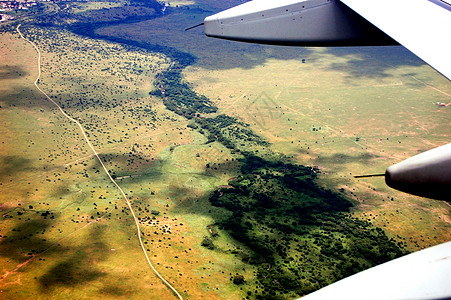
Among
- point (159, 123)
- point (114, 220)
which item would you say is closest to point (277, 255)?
point (114, 220)

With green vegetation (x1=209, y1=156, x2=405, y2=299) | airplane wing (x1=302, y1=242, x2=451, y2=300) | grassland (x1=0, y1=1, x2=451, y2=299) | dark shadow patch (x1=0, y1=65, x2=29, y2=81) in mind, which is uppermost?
airplane wing (x1=302, y1=242, x2=451, y2=300)

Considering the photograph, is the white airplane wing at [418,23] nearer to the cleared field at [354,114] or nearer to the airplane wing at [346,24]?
the airplane wing at [346,24]

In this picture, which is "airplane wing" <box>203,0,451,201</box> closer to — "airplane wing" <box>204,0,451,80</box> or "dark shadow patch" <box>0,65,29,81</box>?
"airplane wing" <box>204,0,451,80</box>

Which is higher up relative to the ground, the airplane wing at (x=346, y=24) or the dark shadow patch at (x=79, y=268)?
the airplane wing at (x=346, y=24)

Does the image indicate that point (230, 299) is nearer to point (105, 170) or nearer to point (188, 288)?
point (188, 288)

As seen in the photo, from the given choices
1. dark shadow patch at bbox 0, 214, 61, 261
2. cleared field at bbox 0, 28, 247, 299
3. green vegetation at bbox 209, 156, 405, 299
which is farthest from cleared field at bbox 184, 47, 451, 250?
dark shadow patch at bbox 0, 214, 61, 261

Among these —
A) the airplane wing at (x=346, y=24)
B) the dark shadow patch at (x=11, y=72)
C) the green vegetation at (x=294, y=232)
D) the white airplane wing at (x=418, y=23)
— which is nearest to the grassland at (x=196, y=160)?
the green vegetation at (x=294, y=232)

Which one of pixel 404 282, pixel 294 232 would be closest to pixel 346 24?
pixel 404 282
